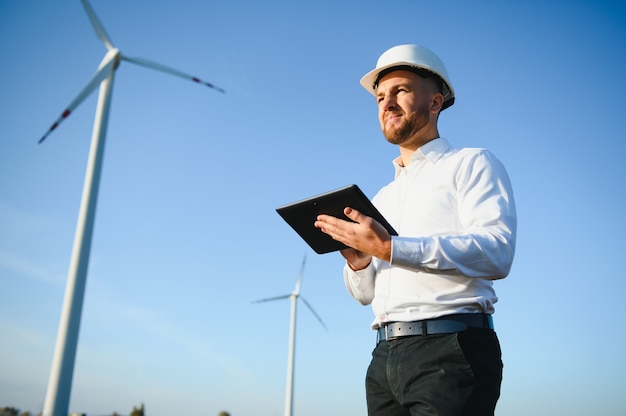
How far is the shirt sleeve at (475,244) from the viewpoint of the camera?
3.35 metres

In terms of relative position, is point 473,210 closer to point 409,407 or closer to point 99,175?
point 409,407

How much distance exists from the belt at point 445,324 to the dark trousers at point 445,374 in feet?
0.11

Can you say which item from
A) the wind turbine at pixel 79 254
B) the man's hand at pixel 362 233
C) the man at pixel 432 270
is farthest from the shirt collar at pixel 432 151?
the wind turbine at pixel 79 254

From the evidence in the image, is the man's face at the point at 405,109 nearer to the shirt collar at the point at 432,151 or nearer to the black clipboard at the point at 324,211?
the shirt collar at the point at 432,151

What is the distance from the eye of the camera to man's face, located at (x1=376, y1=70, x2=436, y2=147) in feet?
14.5

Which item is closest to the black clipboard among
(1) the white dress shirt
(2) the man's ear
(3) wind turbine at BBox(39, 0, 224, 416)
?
(1) the white dress shirt

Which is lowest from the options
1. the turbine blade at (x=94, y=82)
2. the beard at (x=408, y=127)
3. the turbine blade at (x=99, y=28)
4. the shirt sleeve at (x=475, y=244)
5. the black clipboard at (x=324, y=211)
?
the shirt sleeve at (x=475, y=244)

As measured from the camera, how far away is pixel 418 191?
13.3 ft

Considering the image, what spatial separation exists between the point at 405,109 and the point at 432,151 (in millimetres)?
428

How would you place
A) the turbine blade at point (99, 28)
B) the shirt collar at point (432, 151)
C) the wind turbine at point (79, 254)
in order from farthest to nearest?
the turbine blade at point (99, 28) → the wind turbine at point (79, 254) → the shirt collar at point (432, 151)

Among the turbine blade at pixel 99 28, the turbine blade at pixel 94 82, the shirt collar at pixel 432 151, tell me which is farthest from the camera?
the turbine blade at pixel 99 28

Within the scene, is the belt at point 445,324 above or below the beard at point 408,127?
below

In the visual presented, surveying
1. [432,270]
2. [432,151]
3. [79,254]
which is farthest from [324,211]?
[79,254]

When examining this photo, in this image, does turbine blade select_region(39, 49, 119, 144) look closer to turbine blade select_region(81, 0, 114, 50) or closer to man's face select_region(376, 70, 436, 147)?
turbine blade select_region(81, 0, 114, 50)
